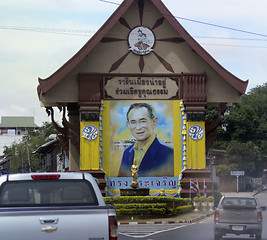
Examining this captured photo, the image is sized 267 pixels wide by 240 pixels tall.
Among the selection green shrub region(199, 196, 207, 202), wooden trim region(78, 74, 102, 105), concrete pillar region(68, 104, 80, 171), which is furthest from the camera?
concrete pillar region(68, 104, 80, 171)

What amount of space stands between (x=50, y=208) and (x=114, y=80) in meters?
32.6

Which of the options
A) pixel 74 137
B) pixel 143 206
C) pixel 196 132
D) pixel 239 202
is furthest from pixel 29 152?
pixel 239 202

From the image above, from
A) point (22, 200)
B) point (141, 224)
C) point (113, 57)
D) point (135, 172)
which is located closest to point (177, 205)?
point (135, 172)

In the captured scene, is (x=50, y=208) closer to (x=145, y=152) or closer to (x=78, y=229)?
(x=78, y=229)

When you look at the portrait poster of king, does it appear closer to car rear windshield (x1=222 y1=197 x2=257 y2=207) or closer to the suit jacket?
the suit jacket

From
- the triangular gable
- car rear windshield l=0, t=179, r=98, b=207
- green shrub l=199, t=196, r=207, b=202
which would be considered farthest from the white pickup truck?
green shrub l=199, t=196, r=207, b=202

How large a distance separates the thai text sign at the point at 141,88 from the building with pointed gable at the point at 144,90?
2.5 inches

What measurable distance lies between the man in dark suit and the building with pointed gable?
0.09 m

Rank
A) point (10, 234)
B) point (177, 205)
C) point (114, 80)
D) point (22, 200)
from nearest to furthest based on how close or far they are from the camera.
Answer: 1. point (10, 234)
2. point (22, 200)
3. point (177, 205)
4. point (114, 80)

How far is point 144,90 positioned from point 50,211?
32.9m

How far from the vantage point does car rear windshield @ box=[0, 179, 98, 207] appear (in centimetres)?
1082

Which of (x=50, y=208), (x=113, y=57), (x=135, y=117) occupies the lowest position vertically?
(x=50, y=208)

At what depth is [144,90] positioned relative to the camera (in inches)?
1676

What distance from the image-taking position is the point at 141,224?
109 ft
